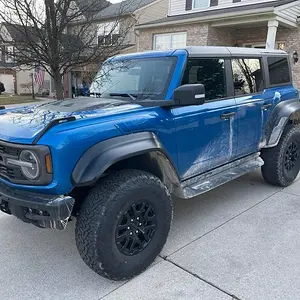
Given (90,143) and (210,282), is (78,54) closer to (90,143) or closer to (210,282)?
(90,143)

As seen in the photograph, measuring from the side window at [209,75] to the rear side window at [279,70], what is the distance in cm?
114

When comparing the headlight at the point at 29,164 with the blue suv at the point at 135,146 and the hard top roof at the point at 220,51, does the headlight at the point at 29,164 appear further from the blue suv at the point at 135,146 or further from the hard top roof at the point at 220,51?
the hard top roof at the point at 220,51

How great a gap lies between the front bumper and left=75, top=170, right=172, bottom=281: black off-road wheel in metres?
0.19

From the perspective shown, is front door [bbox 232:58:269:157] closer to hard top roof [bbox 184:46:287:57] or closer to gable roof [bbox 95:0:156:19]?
hard top roof [bbox 184:46:287:57]

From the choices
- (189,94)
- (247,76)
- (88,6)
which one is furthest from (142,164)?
(88,6)

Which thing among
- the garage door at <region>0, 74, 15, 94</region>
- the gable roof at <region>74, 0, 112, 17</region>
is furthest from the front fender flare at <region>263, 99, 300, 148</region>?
the garage door at <region>0, 74, 15, 94</region>

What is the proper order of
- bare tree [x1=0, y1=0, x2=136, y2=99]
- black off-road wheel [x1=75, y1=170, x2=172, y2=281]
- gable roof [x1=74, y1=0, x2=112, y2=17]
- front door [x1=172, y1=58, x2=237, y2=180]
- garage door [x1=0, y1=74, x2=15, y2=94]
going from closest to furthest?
black off-road wheel [x1=75, y1=170, x2=172, y2=281] → front door [x1=172, y1=58, x2=237, y2=180] → bare tree [x1=0, y1=0, x2=136, y2=99] → gable roof [x1=74, y1=0, x2=112, y2=17] → garage door [x1=0, y1=74, x2=15, y2=94]

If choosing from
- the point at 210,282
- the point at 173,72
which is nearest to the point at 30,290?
the point at 210,282

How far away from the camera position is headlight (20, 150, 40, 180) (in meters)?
2.15

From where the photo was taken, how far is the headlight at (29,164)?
2.15 m

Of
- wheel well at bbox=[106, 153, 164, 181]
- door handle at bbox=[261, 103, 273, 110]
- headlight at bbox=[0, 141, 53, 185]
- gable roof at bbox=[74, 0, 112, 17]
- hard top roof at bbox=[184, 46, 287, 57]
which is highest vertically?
gable roof at bbox=[74, 0, 112, 17]

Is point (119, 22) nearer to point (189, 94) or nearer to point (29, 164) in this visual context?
point (189, 94)

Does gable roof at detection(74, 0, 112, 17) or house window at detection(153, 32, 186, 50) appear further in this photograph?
house window at detection(153, 32, 186, 50)

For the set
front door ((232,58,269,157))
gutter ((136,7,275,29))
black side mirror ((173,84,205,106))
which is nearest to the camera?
black side mirror ((173,84,205,106))
